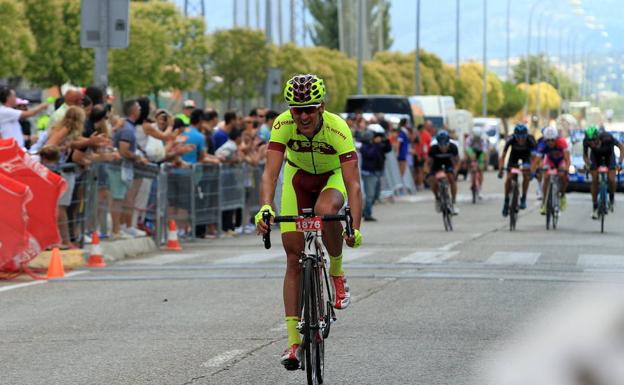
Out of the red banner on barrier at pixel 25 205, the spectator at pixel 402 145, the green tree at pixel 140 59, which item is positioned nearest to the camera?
the red banner on barrier at pixel 25 205

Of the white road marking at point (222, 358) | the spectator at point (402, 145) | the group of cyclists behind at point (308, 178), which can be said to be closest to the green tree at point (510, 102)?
the spectator at point (402, 145)

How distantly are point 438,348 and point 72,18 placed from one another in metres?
40.8

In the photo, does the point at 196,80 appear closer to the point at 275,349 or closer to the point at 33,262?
the point at 33,262

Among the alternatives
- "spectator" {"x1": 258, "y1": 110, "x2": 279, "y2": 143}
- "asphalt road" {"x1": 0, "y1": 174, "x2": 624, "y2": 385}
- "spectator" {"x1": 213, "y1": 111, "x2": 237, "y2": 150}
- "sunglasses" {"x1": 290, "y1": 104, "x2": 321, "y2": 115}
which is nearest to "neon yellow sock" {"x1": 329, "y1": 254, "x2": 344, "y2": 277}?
"asphalt road" {"x1": 0, "y1": 174, "x2": 624, "y2": 385}

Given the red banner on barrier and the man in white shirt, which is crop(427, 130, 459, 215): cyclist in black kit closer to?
the man in white shirt

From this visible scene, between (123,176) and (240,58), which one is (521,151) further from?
(240,58)

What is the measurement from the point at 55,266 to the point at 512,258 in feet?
18.3

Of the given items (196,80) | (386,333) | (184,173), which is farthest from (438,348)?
(196,80)

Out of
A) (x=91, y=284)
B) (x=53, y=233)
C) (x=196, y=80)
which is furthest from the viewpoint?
(x=196, y=80)

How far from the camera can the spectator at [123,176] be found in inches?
693

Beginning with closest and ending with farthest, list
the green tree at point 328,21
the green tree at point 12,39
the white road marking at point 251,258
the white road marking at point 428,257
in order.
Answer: the white road marking at point 428,257 → the white road marking at point 251,258 → the green tree at point 12,39 → the green tree at point 328,21

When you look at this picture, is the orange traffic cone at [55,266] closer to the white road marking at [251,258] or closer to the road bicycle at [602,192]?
the white road marking at [251,258]

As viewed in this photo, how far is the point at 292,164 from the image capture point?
291 inches

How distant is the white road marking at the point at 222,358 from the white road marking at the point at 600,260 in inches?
319
